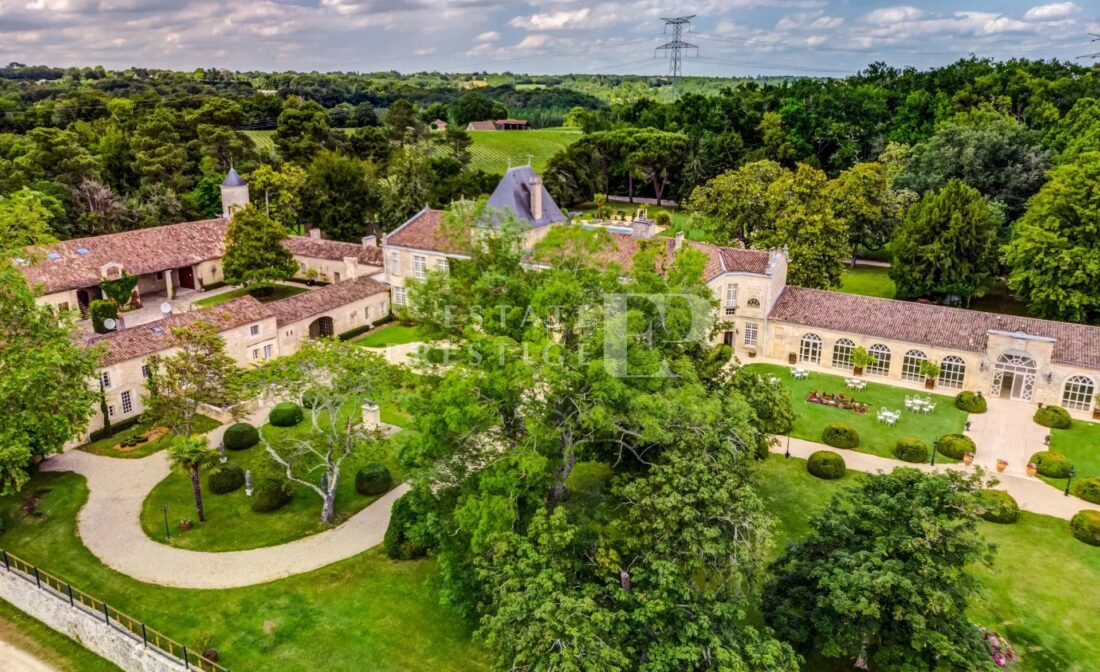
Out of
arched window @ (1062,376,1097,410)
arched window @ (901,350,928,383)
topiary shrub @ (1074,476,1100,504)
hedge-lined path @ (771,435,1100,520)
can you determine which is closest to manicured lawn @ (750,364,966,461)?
hedge-lined path @ (771,435,1100,520)

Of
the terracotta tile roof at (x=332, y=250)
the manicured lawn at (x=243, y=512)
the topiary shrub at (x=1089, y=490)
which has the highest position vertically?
the terracotta tile roof at (x=332, y=250)

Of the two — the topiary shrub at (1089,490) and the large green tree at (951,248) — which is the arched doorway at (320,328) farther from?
the topiary shrub at (1089,490)

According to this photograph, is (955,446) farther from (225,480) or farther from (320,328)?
(320,328)

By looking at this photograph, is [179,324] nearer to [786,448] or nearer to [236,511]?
[236,511]

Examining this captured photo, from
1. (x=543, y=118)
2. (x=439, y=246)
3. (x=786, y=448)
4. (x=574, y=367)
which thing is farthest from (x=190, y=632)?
(x=543, y=118)

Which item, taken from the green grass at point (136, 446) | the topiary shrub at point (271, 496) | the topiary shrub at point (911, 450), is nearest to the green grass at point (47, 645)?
the topiary shrub at point (271, 496)

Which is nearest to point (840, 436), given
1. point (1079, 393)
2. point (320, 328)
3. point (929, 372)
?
point (929, 372)

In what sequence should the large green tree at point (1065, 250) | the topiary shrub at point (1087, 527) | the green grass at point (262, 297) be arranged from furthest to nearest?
the green grass at point (262, 297) → the large green tree at point (1065, 250) → the topiary shrub at point (1087, 527)
